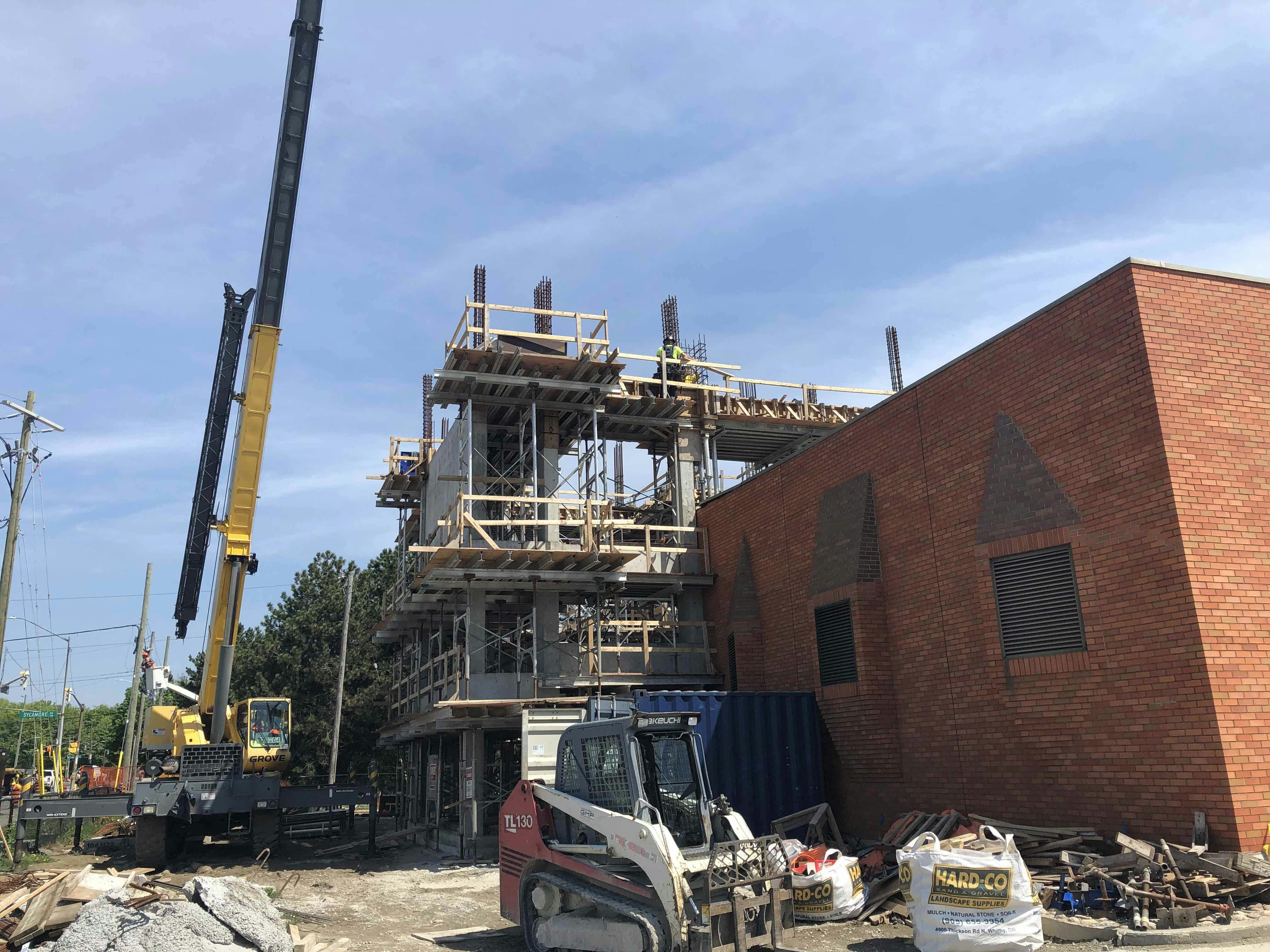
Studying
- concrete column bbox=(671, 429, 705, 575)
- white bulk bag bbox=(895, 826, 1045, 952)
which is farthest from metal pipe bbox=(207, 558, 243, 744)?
white bulk bag bbox=(895, 826, 1045, 952)

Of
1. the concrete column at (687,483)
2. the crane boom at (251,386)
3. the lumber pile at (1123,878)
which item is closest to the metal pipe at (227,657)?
the crane boom at (251,386)

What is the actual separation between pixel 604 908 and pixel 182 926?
4.34m

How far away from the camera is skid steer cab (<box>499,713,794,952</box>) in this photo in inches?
347

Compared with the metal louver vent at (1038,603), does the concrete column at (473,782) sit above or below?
below

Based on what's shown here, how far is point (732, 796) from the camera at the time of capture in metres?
15.6

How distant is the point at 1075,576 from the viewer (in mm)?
12844

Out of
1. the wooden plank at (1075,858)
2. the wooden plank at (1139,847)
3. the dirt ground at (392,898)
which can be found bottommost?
the dirt ground at (392,898)

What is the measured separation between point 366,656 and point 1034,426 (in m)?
33.7

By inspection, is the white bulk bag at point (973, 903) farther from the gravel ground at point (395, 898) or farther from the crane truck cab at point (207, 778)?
the crane truck cab at point (207, 778)

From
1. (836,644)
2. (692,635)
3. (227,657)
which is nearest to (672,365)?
(692,635)

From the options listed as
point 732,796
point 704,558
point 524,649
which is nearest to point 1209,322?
point 732,796

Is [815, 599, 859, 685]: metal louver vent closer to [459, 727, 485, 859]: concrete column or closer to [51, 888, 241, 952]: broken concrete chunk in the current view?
[459, 727, 485, 859]: concrete column

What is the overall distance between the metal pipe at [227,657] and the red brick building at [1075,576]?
1391cm

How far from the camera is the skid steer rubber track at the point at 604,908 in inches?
349
